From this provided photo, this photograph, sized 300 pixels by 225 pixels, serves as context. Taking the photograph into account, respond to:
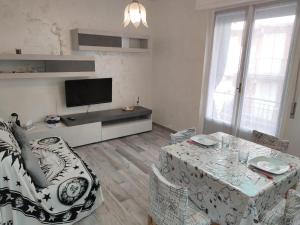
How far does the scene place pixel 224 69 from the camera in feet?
11.5

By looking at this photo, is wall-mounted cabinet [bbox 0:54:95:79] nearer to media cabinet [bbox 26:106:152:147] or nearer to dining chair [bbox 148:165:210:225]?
media cabinet [bbox 26:106:152:147]

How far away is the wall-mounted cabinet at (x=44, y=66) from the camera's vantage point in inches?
125

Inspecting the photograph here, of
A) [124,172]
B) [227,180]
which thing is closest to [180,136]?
[227,180]

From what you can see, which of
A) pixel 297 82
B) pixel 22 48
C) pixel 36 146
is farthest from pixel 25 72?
pixel 297 82

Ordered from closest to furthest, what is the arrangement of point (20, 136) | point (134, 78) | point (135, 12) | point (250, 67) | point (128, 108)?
point (135, 12) → point (20, 136) → point (250, 67) → point (128, 108) → point (134, 78)

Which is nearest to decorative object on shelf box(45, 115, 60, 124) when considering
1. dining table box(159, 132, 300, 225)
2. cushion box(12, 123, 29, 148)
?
cushion box(12, 123, 29, 148)

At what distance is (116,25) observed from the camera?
165 inches

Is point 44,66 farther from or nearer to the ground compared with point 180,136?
farther from the ground

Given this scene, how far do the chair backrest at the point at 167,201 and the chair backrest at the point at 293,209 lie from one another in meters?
0.64

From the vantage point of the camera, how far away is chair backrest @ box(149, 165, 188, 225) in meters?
1.38

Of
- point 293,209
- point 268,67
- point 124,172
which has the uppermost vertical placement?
point 268,67

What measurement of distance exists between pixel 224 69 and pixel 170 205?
2.68 metres

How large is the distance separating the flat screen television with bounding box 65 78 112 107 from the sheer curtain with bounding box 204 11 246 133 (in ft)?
6.44

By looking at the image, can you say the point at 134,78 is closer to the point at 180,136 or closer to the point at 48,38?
the point at 48,38
